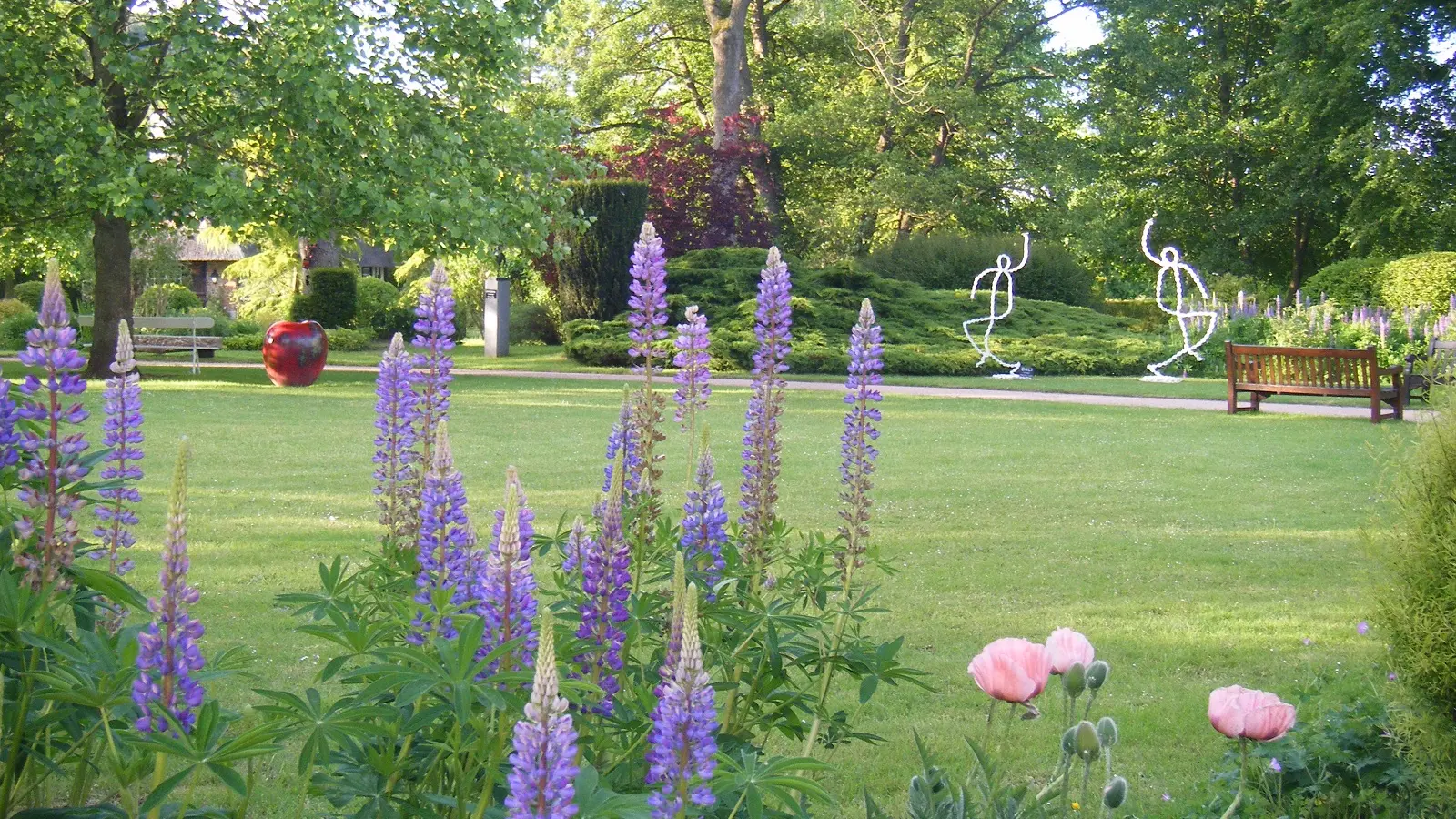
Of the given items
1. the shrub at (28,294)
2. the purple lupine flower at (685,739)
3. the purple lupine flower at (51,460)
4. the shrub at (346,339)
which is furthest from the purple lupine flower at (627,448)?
the shrub at (28,294)

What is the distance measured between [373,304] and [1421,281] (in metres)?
24.6

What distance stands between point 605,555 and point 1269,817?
2.16 metres

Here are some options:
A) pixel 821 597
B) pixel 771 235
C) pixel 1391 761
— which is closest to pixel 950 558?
pixel 1391 761

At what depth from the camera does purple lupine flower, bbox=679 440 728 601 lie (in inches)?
107

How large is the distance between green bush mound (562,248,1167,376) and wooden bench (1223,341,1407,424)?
662 cm

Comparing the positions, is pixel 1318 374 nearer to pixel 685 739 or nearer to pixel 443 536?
pixel 443 536

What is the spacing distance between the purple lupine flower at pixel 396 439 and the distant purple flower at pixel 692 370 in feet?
2.49

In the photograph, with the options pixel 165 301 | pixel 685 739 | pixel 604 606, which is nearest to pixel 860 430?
pixel 604 606

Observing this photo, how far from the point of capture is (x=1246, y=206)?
3669 cm

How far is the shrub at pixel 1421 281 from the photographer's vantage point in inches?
970

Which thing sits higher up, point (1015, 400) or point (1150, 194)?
point (1150, 194)

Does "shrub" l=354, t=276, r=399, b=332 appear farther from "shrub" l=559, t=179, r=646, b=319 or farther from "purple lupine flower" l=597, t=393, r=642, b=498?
"purple lupine flower" l=597, t=393, r=642, b=498

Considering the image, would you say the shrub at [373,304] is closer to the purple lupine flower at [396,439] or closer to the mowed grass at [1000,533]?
the mowed grass at [1000,533]

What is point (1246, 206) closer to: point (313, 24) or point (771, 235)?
point (771, 235)
